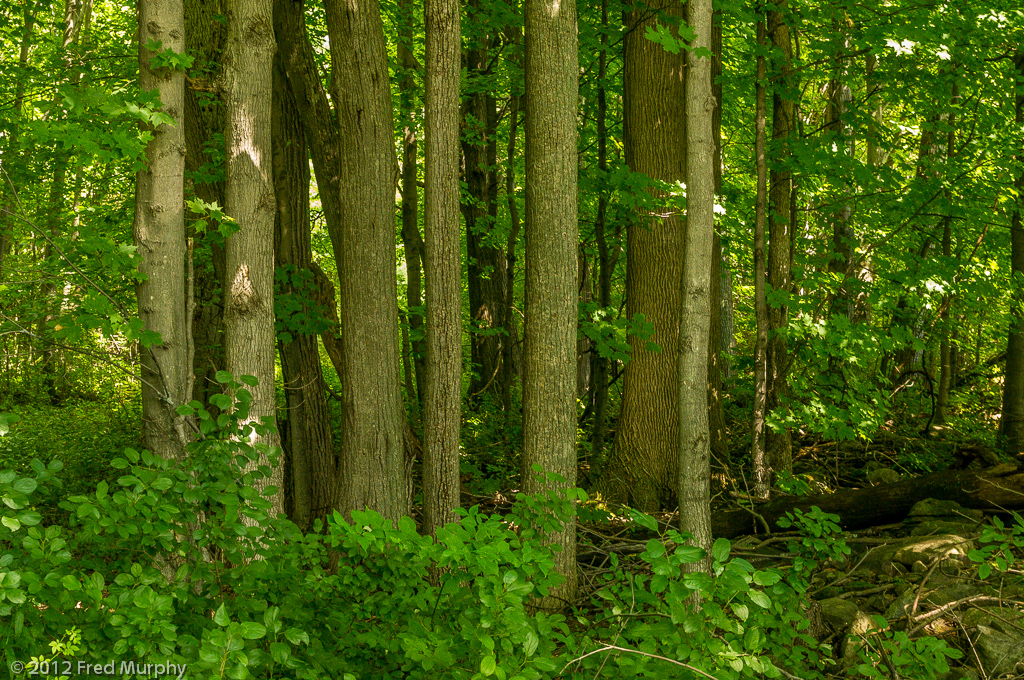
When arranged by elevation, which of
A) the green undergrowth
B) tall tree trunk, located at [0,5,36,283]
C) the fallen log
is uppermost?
tall tree trunk, located at [0,5,36,283]

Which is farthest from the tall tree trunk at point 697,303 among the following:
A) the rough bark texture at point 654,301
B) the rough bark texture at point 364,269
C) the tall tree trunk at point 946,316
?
the tall tree trunk at point 946,316

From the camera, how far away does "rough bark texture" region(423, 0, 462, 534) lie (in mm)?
5234

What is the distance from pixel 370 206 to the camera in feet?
19.4

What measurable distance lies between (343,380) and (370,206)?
4.69 feet

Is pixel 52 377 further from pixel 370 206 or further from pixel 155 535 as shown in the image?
pixel 155 535

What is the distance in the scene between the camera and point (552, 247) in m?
5.23

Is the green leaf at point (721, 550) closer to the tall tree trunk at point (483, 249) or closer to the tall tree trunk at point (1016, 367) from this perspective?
the tall tree trunk at point (1016, 367)

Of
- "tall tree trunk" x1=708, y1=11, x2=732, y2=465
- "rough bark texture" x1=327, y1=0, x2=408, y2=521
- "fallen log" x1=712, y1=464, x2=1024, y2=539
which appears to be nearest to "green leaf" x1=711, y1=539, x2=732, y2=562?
"rough bark texture" x1=327, y1=0, x2=408, y2=521

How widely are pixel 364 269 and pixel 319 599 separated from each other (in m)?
2.96

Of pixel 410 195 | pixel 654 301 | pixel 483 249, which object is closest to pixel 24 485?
pixel 654 301

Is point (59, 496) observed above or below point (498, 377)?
below

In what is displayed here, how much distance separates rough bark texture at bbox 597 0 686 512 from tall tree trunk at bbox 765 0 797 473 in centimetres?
104

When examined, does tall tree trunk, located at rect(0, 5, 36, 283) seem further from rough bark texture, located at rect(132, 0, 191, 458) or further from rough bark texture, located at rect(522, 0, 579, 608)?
rough bark texture, located at rect(522, 0, 579, 608)

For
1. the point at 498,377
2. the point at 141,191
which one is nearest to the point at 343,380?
the point at 141,191
